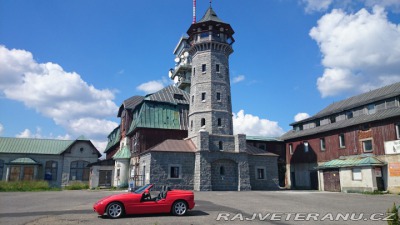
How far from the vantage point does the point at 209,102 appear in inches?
1326

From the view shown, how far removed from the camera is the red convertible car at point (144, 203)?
11.9 m

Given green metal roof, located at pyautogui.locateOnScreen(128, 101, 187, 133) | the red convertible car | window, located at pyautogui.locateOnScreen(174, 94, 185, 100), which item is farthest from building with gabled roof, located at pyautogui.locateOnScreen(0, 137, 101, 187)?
the red convertible car

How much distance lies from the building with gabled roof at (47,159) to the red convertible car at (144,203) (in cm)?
3985

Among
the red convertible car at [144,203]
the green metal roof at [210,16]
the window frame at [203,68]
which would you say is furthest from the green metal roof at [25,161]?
the red convertible car at [144,203]

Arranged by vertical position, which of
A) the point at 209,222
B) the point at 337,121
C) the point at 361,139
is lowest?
the point at 209,222

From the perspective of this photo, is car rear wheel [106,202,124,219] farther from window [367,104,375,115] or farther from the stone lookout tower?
window [367,104,375,115]

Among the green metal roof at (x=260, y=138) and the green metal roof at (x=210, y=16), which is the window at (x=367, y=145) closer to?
the green metal roof at (x=260, y=138)

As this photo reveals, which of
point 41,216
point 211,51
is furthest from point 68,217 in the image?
point 211,51

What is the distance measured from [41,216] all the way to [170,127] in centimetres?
2646

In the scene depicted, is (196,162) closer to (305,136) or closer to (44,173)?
(305,136)

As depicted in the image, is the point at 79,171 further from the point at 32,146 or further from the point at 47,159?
the point at 32,146

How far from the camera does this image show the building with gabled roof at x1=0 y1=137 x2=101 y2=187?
46.2m

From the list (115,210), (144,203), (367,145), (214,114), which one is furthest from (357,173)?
(115,210)

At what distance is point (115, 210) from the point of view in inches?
468
